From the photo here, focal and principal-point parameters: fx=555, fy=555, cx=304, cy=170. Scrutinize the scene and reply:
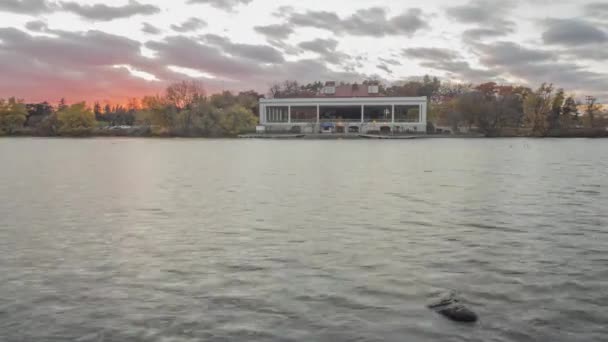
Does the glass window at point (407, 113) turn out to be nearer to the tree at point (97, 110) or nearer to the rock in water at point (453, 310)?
the tree at point (97, 110)

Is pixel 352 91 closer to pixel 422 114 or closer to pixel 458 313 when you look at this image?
pixel 422 114

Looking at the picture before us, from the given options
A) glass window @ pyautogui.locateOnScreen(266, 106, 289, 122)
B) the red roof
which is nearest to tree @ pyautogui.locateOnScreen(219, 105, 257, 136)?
glass window @ pyautogui.locateOnScreen(266, 106, 289, 122)

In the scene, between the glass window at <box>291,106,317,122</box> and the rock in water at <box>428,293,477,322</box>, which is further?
the glass window at <box>291,106,317,122</box>

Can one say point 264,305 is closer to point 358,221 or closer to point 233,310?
point 233,310

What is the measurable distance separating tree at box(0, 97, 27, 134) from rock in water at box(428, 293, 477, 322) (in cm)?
14844

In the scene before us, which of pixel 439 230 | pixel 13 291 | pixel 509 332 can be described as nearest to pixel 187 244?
pixel 13 291

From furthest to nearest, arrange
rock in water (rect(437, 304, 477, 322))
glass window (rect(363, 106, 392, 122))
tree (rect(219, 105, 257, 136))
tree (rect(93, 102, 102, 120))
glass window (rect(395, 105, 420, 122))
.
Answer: tree (rect(93, 102, 102, 120)) → glass window (rect(363, 106, 392, 122)) → glass window (rect(395, 105, 420, 122)) → tree (rect(219, 105, 257, 136)) → rock in water (rect(437, 304, 477, 322))

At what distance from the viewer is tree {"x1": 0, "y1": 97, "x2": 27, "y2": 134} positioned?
13562cm

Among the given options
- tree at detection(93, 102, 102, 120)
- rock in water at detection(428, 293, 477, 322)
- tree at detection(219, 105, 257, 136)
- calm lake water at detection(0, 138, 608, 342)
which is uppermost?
tree at detection(93, 102, 102, 120)

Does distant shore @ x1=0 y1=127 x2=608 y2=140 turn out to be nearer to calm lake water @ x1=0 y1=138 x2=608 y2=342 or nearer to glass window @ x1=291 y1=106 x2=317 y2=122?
glass window @ x1=291 y1=106 x2=317 y2=122

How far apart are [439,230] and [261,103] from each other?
119568 mm

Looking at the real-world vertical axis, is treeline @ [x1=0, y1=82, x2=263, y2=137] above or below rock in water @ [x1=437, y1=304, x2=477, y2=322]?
above

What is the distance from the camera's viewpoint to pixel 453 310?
6.93m

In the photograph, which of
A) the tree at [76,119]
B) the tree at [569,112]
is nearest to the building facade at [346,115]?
the tree at [569,112]
